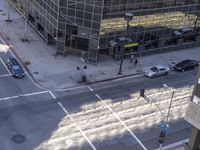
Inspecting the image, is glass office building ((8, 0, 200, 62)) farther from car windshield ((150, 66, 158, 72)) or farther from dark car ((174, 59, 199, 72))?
dark car ((174, 59, 199, 72))

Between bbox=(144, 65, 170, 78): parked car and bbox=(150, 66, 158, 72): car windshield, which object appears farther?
bbox=(150, 66, 158, 72): car windshield

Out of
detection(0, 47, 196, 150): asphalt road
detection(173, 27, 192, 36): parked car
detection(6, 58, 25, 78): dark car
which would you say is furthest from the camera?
detection(173, 27, 192, 36): parked car

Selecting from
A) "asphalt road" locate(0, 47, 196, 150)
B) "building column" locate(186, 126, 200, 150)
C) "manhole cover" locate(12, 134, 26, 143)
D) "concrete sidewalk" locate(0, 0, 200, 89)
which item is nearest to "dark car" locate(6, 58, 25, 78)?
"asphalt road" locate(0, 47, 196, 150)

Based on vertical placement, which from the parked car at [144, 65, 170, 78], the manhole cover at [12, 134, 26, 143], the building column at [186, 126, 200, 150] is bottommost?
the manhole cover at [12, 134, 26, 143]

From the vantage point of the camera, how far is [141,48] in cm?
7206

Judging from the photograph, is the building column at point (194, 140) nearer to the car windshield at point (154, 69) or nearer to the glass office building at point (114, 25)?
the car windshield at point (154, 69)

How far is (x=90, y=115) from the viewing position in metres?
55.2

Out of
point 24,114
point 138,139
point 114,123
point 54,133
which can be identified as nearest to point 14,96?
point 24,114

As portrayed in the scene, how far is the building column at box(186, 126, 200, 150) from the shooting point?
46469 millimetres

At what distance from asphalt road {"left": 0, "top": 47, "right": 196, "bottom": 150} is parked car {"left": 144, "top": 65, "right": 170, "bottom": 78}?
1091mm

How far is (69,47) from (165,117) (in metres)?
20.5

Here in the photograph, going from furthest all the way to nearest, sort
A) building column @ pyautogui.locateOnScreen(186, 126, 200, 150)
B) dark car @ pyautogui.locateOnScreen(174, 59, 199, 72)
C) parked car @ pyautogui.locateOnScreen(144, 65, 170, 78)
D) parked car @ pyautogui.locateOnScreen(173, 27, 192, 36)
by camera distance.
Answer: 1. parked car @ pyautogui.locateOnScreen(173, 27, 192, 36)
2. dark car @ pyautogui.locateOnScreen(174, 59, 199, 72)
3. parked car @ pyautogui.locateOnScreen(144, 65, 170, 78)
4. building column @ pyautogui.locateOnScreen(186, 126, 200, 150)

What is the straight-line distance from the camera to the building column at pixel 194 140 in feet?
152

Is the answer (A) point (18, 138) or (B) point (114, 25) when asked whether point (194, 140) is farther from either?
(B) point (114, 25)
